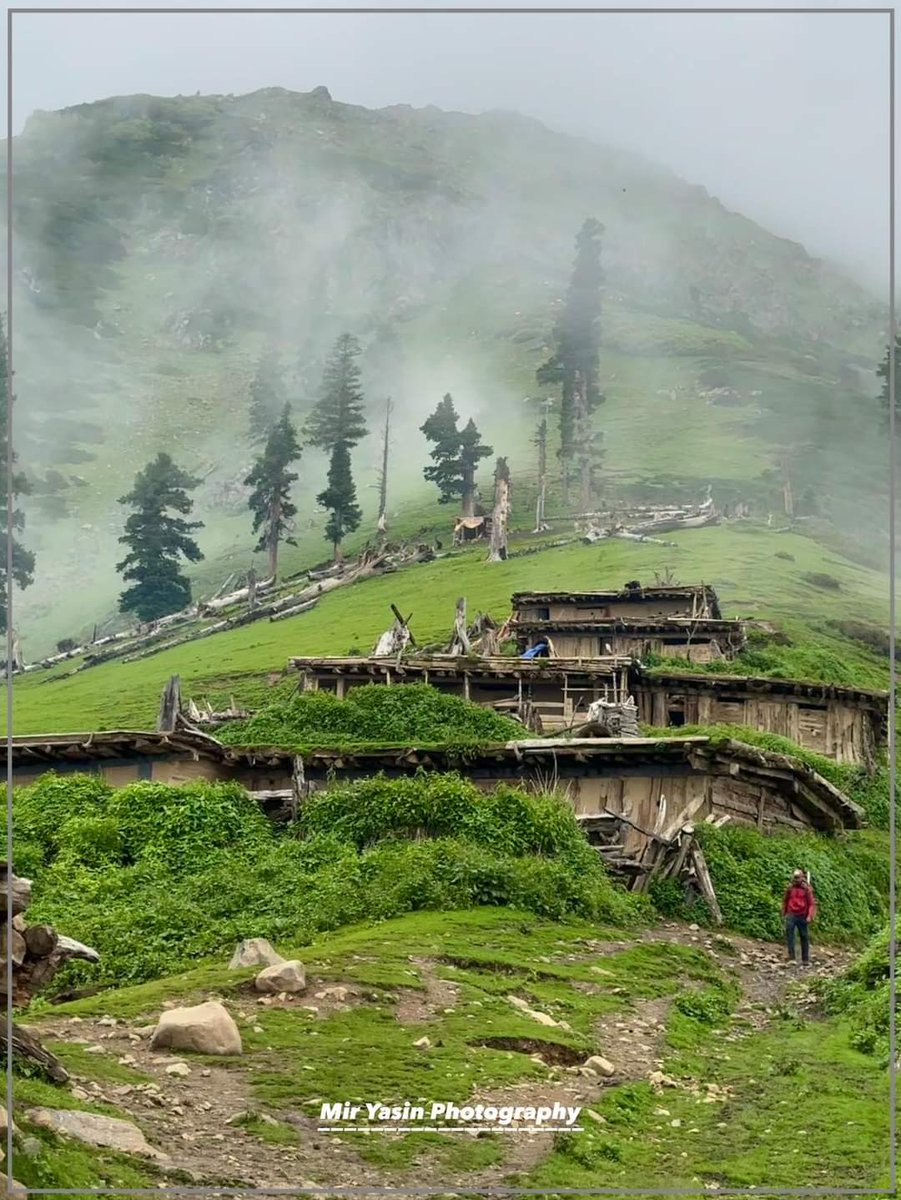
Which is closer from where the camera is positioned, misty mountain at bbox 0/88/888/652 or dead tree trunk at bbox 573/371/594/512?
misty mountain at bbox 0/88/888/652

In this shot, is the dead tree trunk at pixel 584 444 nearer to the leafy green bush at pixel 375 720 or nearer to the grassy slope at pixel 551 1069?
the leafy green bush at pixel 375 720

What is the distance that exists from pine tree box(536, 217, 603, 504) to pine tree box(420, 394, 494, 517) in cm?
200

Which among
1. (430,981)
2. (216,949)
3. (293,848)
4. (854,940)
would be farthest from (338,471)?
(854,940)

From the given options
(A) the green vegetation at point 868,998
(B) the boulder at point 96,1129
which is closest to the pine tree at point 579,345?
(A) the green vegetation at point 868,998

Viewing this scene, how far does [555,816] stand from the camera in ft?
84.6

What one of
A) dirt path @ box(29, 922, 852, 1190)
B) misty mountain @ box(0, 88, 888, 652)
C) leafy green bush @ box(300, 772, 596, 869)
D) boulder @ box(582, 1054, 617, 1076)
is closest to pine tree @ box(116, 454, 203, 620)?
misty mountain @ box(0, 88, 888, 652)

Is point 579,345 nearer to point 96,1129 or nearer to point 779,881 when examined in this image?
point 779,881

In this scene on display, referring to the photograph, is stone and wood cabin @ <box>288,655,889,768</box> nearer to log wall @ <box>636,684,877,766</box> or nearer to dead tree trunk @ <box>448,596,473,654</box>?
log wall @ <box>636,684,877,766</box>

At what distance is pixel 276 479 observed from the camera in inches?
865

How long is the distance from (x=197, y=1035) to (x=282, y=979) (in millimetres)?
2707

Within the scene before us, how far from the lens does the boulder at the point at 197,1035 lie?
41.6 ft

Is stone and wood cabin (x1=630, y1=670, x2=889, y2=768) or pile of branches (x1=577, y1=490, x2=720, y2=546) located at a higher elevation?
pile of branches (x1=577, y1=490, x2=720, y2=546)

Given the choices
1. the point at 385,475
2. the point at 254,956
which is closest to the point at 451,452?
the point at 385,475

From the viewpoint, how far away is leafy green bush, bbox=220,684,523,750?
116 ft
